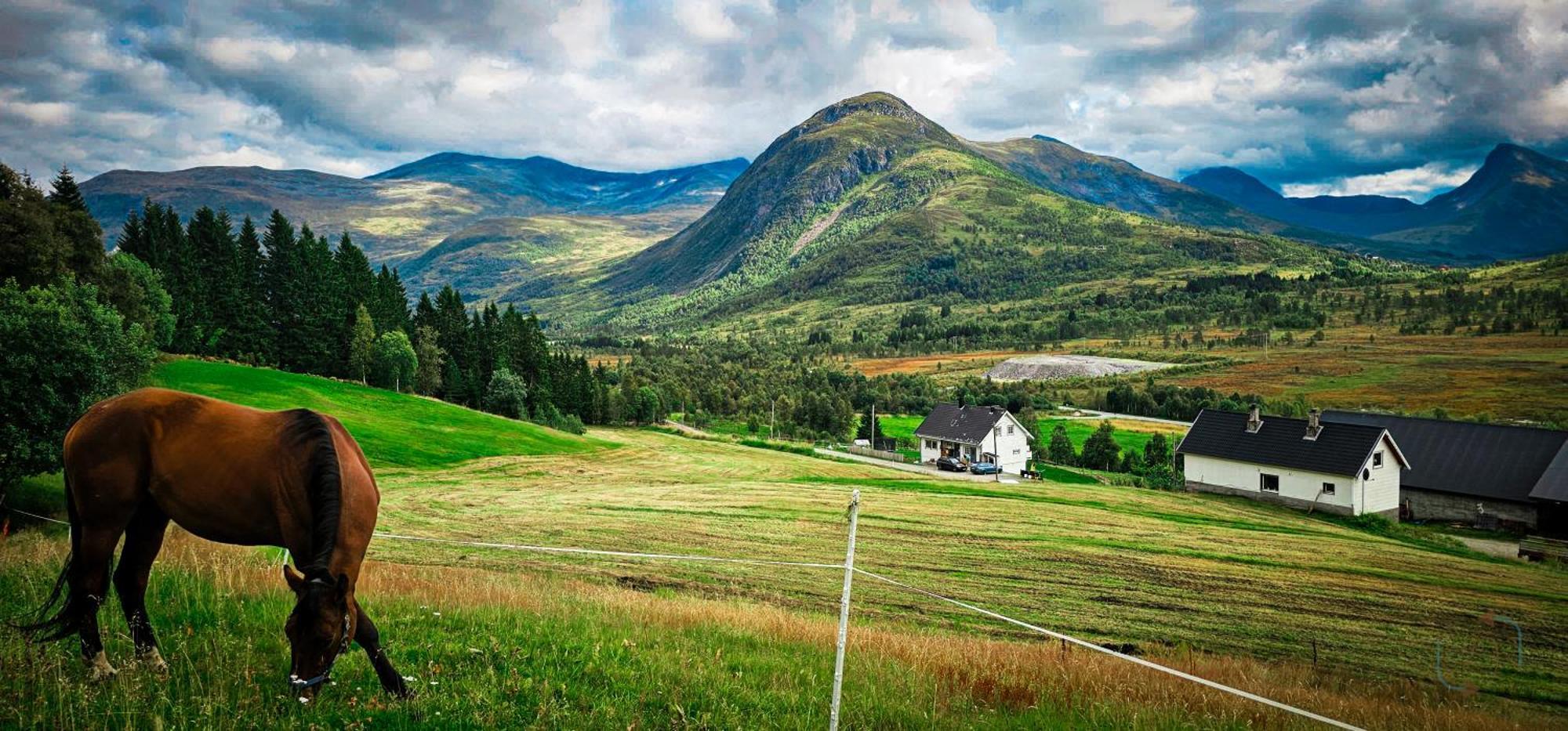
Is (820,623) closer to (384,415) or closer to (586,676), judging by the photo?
(586,676)

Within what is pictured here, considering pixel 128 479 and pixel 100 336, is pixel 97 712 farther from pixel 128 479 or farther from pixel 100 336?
pixel 100 336

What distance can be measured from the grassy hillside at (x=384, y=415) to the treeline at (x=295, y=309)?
21.1ft

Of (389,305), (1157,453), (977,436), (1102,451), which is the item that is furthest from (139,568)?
(1102,451)

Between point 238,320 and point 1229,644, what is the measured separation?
76.4m

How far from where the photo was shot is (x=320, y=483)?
649cm

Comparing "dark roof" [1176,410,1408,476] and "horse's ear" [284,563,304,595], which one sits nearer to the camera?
"horse's ear" [284,563,304,595]

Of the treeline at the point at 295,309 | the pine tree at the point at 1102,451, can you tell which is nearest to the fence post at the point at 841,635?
the treeline at the point at 295,309

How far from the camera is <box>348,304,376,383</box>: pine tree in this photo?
6806 centimetres

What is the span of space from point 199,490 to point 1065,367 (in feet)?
565

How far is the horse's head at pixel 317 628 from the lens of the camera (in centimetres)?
581

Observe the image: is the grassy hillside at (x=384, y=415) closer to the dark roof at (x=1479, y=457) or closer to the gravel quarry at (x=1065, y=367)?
the dark roof at (x=1479, y=457)

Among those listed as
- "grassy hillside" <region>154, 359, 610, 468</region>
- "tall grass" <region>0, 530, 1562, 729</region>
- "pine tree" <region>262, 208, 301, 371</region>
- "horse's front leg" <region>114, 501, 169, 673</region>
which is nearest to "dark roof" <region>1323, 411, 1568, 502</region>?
"tall grass" <region>0, 530, 1562, 729</region>

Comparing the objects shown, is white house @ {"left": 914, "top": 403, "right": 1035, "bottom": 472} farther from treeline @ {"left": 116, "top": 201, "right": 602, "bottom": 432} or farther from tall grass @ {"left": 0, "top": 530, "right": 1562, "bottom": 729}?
tall grass @ {"left": 0, "top": 530, "right": 1562, "bottom": 729}

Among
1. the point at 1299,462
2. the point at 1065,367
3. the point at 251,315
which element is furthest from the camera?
the point at 1065,367
